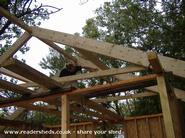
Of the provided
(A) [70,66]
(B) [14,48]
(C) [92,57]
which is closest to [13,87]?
(B) [14,48]

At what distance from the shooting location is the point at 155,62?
4.37m

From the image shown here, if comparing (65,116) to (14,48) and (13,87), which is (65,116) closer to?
(13,87)

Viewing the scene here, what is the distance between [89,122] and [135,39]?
20.0ft

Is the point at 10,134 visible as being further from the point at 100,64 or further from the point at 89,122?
the point at 100,64

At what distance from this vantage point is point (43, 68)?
2150 centimetres

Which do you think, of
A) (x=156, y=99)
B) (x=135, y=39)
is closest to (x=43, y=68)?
(x=135, y=39)

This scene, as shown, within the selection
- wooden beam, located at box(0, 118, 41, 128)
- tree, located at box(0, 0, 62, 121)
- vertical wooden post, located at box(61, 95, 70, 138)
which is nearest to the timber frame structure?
vertical wooden post, located at box(61, 95, 70, 138)

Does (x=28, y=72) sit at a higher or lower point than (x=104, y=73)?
lower

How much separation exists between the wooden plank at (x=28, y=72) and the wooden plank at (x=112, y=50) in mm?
839

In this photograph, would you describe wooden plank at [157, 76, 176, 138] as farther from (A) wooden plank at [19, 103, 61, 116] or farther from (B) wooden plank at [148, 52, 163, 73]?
(A) wooden plank at [19, 103, 61, 116]

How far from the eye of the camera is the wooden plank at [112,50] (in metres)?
4.51

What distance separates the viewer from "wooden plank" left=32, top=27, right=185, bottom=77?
4.51m

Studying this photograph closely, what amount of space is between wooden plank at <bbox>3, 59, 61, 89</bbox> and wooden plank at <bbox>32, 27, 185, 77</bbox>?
2.75 feet

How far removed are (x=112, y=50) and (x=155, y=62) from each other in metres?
0.92
